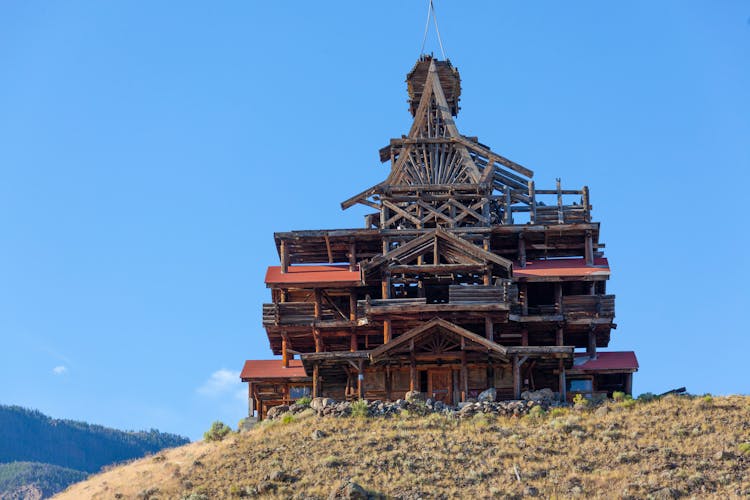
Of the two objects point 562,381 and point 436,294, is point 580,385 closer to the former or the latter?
point 562,381

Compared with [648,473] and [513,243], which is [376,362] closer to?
[513,243]

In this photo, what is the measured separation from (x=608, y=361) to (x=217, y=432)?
20784 millimetres

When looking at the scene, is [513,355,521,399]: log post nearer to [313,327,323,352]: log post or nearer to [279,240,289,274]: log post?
[313,327,323,352]: log post

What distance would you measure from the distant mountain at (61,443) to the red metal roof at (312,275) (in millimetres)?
71596

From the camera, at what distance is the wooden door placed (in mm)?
76125

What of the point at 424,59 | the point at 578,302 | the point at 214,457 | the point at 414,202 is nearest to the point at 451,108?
the point at 424,59

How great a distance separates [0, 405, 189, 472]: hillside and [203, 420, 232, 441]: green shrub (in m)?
89.1

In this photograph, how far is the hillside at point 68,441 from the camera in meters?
166

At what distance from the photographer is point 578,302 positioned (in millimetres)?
81250

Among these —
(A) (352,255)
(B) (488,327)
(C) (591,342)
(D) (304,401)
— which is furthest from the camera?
(A) (352,255)

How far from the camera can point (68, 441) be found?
17562cm

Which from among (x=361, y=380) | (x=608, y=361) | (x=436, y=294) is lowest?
(x=361, y=380)

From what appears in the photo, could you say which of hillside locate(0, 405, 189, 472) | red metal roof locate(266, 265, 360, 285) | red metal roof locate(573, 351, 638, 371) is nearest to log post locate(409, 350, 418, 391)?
red metal roof locate(266, 265, 360, 285)

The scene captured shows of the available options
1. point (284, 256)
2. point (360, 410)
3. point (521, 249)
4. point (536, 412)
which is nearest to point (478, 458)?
point (536, 412)
